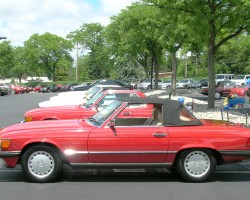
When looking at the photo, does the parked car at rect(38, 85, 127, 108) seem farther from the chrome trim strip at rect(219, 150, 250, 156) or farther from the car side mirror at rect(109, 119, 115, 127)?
the chrome trim strip at rect(219, 150, 250, 156)

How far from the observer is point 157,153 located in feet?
21.5

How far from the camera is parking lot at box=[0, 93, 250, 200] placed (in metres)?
5.93

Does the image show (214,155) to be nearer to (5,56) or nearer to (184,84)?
(184,84)

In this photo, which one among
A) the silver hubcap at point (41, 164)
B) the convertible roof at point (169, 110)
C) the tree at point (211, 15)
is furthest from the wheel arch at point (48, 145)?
the tree at point (211, 15)

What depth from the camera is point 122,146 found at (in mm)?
6500

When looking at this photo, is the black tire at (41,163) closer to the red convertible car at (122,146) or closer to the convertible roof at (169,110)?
the red convertible car at (122,146)

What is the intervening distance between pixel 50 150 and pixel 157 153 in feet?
5.51

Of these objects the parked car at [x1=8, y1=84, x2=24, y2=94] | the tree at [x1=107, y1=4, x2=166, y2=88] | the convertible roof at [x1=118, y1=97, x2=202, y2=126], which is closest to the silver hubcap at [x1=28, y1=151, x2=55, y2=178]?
the convertible roof at [x1=118, y1=97, x2=202, y2=126]

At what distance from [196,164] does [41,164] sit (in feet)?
8.07

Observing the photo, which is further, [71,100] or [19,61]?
[19,61]

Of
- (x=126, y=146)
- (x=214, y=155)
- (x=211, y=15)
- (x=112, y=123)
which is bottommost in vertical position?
(x=214, y=155)
